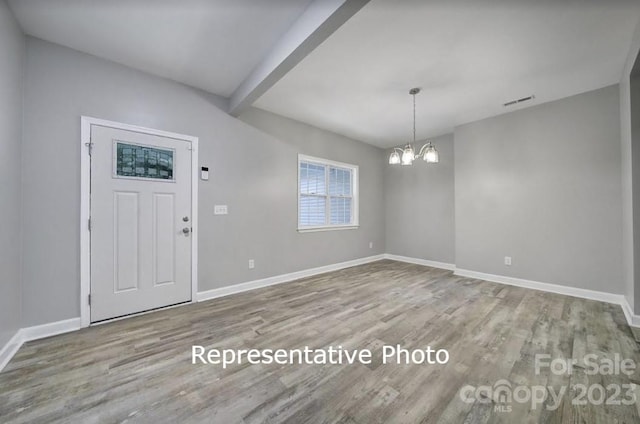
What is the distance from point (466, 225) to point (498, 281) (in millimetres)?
1017

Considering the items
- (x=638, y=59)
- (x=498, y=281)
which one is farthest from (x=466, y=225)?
(x=638, y=59)

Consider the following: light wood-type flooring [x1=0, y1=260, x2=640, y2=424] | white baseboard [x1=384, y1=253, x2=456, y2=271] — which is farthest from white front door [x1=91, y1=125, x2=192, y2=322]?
white baseboard [x1=384, y1=253, x2=456, y2=271]

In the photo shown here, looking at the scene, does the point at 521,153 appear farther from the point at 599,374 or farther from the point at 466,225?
the point at 599,374

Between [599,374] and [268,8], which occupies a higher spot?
[268,8]

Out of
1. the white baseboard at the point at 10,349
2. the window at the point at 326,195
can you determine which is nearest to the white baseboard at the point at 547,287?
the window at the point at 326,195

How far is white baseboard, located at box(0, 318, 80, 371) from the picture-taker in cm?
187

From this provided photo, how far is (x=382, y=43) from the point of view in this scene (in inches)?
89.7

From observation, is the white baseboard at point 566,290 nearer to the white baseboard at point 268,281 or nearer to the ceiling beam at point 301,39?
the white baseboard at point 268,281

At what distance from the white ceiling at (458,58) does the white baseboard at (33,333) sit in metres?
3.38

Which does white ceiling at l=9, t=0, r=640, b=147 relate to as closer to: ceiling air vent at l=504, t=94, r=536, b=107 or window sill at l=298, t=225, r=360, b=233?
ceiling air vent at l=504, t=94, r=536, b=107

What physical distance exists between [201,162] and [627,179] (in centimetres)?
503

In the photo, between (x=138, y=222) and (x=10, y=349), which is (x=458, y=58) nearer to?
(x=138, y=222)

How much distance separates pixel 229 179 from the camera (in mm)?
3463

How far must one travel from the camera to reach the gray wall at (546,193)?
10.3 feet
